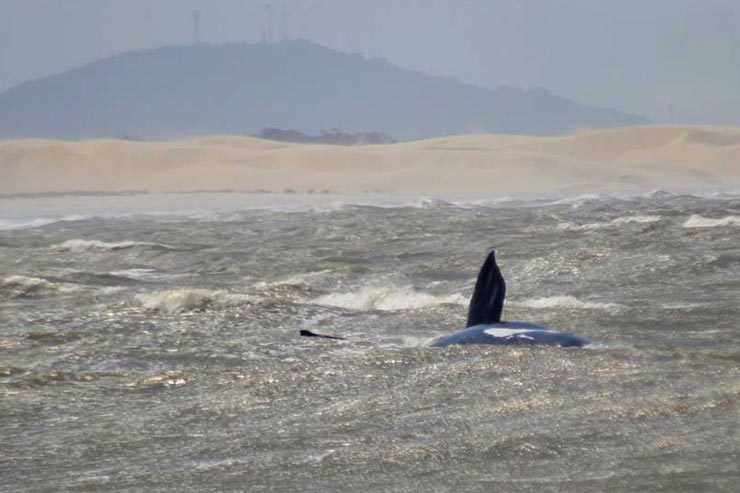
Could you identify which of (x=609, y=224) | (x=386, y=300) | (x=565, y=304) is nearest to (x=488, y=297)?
(x=565, y=304)

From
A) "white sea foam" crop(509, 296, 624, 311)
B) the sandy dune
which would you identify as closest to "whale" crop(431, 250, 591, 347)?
"white sea foam" crop(509, 296, 624, 311)

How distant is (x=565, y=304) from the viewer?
12.5 m

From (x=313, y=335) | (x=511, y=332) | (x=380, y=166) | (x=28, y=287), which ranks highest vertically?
(x=511, y=332)

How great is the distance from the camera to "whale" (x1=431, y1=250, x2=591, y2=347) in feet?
30.8

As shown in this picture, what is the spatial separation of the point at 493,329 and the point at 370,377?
48.4 inches

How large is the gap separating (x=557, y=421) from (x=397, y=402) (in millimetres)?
1008

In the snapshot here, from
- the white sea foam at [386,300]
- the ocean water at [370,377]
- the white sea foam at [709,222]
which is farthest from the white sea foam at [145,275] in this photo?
the white sea foam at [709,222]

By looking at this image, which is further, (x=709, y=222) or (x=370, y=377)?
(x=709, y=222)

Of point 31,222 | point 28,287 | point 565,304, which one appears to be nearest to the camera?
point 565,304

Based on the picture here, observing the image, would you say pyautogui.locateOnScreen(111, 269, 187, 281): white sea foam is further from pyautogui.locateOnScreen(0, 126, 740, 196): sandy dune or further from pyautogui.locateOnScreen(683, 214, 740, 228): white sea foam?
pyautogui.locateOnScreen(0, 126, 740, 196): sandy dune

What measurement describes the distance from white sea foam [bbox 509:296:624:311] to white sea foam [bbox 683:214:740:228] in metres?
9.49

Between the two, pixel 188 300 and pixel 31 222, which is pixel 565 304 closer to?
pixel 188 300

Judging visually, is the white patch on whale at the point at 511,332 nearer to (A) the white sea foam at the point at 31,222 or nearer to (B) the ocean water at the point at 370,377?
(B) the ocean water at the point at 370,377

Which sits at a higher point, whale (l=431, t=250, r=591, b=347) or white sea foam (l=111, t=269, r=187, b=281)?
whale (l=431, t=250, r=591, b=347)
